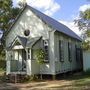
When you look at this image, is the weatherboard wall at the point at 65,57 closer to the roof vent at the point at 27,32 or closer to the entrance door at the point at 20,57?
the roof vent at the point at 27,32

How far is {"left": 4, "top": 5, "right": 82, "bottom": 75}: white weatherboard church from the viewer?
27125 mm

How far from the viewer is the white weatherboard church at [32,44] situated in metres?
27.1

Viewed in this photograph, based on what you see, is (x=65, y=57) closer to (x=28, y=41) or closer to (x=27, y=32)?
(x=27, y=32)

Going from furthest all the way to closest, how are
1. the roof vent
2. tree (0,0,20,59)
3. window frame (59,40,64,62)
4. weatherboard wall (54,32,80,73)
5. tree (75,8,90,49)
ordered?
1. tree (0,0,20,59)
2. window frame (59,40,64,62)
3. the roof vent
4. weatherboard wall (54,32,80,73)
5. tree (75,8,90,49)

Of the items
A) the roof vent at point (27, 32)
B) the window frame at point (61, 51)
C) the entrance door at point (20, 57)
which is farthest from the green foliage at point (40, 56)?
the window frame at point (61, 51)

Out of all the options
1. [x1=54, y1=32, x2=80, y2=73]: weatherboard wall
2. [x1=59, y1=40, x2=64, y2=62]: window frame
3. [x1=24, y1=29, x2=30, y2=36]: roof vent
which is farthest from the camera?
[x1=59, y1=40, x2=64, y2=62]: window frame

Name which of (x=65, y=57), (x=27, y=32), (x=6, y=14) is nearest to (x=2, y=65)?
(x=6, y=14)

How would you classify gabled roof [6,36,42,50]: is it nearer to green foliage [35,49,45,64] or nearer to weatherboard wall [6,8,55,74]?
weatherboard wall [6,8,55,74]

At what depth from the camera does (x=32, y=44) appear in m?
26.8

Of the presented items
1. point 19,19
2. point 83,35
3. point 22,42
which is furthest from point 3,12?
point 83,35

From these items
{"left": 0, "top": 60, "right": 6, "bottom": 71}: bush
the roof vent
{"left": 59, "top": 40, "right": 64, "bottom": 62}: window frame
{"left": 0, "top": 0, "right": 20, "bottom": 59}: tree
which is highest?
{"left": 0, "top": 0, "right": 20, "bottom": 59}: tree

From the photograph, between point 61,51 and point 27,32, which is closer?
point 27,32

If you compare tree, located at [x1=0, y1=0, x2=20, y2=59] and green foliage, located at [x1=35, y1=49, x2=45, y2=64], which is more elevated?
tree, located at [x1=0, y1=0, x2=20, y2=59]

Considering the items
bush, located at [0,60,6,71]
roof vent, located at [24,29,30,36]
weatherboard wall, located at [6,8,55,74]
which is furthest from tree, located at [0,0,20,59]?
roof vent, located at [24,29,30,36]
